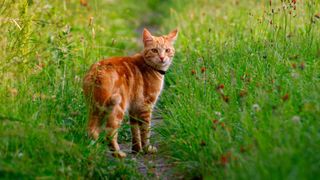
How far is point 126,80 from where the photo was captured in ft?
19.1

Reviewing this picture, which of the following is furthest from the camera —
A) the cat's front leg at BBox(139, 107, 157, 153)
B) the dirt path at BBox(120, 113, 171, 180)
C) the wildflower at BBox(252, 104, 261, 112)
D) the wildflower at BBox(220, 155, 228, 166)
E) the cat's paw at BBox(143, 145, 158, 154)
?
the cat's front leg at BBox(139, 107, 157, 153)

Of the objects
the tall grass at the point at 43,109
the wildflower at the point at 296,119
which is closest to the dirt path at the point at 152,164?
the tall grass at the point at 43,109

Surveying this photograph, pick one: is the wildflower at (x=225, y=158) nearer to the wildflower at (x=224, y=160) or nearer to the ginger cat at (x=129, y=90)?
the wildflower at (x=224, y=160)

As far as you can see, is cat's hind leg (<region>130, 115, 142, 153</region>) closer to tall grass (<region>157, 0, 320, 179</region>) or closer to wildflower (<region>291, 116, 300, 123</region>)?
tall grass (<region>157, 0, 320, 179</region>)

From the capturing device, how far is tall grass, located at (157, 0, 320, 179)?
4125 mm

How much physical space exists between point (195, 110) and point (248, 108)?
437mm

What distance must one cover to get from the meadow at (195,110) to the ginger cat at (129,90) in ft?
0.50

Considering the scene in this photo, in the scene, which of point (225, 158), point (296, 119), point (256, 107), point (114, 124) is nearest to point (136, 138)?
point (114, 124)

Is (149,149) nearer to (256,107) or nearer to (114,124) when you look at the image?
(114,124)

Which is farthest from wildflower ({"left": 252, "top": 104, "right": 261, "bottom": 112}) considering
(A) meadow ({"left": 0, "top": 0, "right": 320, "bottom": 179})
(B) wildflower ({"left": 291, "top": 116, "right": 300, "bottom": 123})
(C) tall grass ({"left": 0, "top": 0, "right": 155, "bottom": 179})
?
(C) tall grass ({"left": 0, "top": 0, "right": 155, "bottom": 179})

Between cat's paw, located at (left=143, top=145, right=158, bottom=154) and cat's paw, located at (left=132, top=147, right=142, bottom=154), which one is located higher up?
cat's paw, located at (left=143, top=145, right=158, bottom=154)

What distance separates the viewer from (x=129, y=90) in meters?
5.86

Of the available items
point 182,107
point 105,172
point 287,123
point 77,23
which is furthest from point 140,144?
point 77,23

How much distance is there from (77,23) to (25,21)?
3320 millimetres
